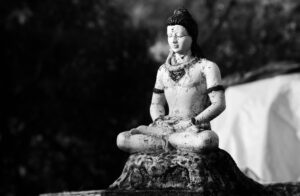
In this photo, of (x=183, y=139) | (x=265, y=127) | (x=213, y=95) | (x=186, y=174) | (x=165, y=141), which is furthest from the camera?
(x=265, y=127)

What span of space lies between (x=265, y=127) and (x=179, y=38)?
5.04m

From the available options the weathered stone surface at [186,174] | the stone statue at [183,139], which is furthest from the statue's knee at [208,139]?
the weathered stone surface at [186,174]

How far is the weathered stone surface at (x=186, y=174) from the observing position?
5.66 metres

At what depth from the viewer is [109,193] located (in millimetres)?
5875

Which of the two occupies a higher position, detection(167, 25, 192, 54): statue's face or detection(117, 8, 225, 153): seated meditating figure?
detection(167, 25, 192, 54): statue's face

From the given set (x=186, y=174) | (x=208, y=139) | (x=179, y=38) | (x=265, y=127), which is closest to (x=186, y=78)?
(x=179, y=38)

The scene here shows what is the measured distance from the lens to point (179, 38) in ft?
20.6

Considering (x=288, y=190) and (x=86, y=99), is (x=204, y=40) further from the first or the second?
(x=288, y=190)

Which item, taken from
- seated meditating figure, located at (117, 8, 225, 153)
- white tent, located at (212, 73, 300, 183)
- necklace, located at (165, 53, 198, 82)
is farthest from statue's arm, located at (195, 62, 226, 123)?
white tent, located at (212, 73, 300, 183)

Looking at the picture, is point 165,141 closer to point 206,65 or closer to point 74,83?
point 206,65

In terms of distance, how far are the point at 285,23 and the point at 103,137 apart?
539 cm

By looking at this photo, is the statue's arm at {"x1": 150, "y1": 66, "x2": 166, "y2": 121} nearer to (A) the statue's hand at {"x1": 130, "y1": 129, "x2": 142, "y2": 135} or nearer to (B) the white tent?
(A) the statue's hand at {"x1": 130, "y1": 129, "x2": 142, "y2": 135}

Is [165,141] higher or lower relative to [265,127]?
lower

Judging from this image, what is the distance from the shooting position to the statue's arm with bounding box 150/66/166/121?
21.3 ft
